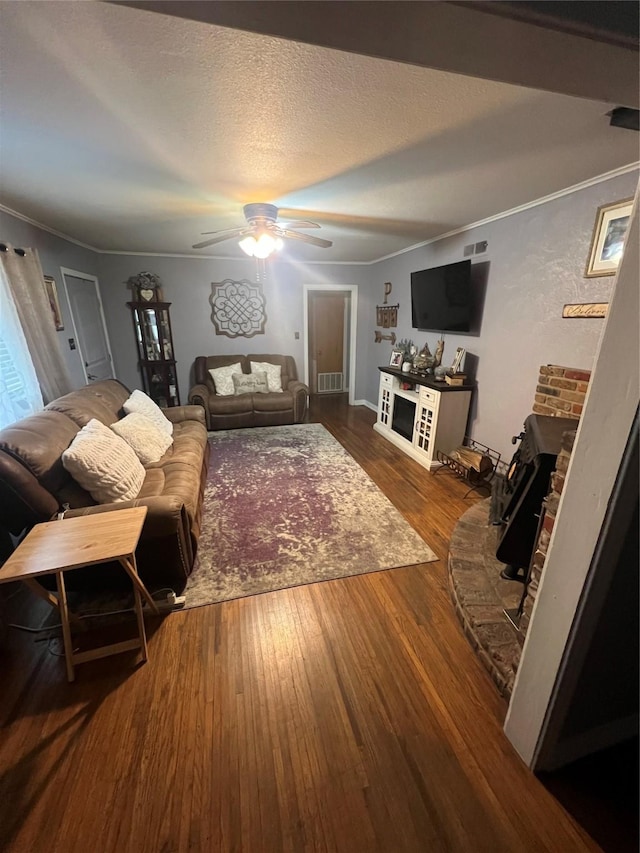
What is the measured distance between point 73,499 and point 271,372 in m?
3.46

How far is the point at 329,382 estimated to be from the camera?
21.4 feet

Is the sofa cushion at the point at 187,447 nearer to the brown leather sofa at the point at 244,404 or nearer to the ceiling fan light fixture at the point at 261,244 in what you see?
the brown leather sofa at the point at 244,404

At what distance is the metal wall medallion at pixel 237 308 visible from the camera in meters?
5.05

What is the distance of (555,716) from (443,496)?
76.4 inches

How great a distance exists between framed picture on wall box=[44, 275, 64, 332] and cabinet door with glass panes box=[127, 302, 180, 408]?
1.27m

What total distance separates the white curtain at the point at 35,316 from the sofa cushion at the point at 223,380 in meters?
2.04

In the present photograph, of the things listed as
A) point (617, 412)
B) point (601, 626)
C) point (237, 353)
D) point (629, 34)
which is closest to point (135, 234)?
point (237, 353)

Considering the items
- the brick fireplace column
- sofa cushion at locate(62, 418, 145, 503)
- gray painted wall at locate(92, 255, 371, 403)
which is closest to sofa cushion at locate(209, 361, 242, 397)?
gray painted wall at locate(92, 255, 371, 403)

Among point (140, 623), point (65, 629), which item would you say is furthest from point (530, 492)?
point (65, 629)

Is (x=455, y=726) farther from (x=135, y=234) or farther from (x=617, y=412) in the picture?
(x=135, y=234)

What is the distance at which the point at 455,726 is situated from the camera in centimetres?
134

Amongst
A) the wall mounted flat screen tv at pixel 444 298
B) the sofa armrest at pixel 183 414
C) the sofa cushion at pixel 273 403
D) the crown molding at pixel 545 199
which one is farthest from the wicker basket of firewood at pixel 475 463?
the sofa armrest at pixel 183 414

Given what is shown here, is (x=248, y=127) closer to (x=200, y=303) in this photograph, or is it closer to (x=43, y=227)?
(x=43, y=227)

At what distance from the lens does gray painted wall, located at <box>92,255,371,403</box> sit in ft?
15.3
